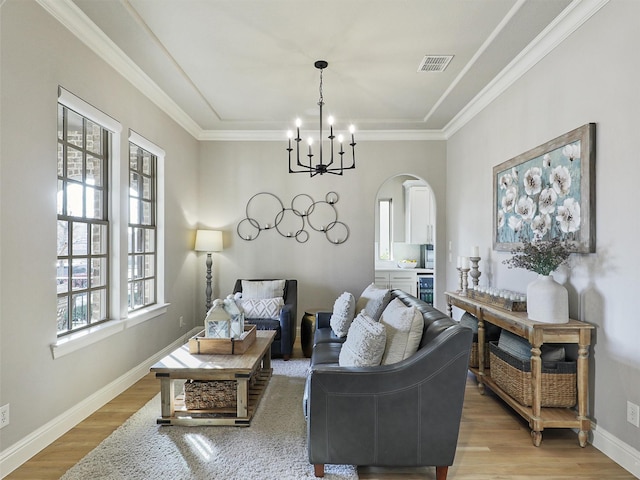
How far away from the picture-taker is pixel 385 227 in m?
7.69

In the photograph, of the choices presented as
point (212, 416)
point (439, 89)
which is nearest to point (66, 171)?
point (212, 416)

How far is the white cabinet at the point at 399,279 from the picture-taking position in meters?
6.79

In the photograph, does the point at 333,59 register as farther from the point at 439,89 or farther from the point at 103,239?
the point at 103,239

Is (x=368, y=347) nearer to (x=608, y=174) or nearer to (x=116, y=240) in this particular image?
Result: (x=608, y=174)

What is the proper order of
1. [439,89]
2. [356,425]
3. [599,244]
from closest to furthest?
1. [356,425]
2. [599,244]
3. [439,89]

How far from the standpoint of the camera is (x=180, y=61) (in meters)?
3.35

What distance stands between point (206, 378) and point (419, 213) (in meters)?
5.51

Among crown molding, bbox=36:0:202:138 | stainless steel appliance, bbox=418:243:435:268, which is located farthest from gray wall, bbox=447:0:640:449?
stainless steel appliance, bbox=418:243:435:268

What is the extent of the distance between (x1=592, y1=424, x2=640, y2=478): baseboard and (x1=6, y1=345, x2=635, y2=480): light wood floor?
3cm

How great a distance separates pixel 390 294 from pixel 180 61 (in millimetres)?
2736

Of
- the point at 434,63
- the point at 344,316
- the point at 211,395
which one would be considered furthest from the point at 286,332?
the point at 434,63

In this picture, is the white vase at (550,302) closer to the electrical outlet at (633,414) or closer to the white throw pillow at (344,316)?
the electrical outlet at (633,414)

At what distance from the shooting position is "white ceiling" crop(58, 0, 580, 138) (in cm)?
259

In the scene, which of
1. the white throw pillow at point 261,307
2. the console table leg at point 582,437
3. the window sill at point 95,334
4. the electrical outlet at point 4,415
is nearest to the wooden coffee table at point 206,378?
the window sill at point 95,334
